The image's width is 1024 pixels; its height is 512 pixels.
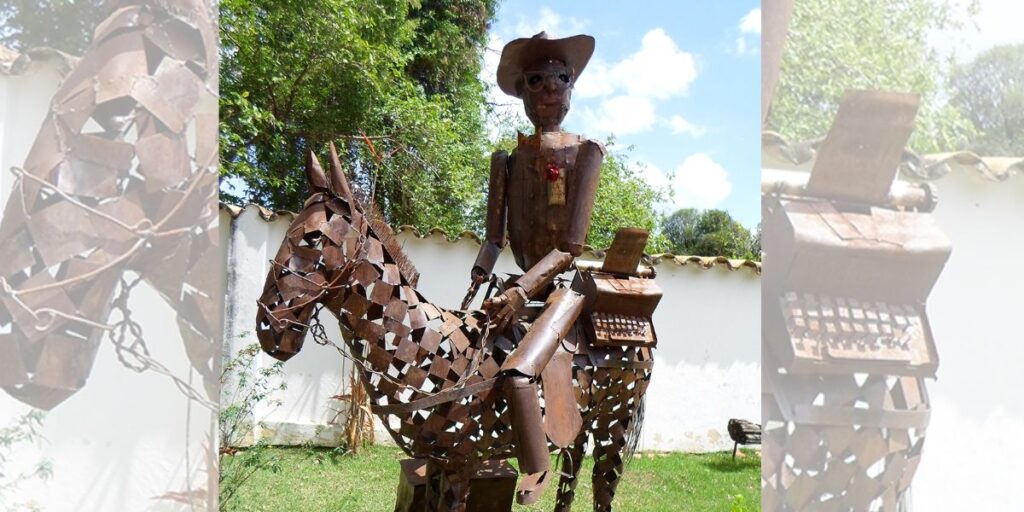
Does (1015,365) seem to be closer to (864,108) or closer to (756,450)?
(864,108)

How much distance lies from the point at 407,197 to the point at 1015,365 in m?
8.04

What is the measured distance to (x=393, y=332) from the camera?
84.3 inches

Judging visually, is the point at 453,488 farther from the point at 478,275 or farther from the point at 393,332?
the point at 478,275

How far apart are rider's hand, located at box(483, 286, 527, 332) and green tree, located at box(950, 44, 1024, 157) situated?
5.09 ft

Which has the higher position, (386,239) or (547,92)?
(547,92)

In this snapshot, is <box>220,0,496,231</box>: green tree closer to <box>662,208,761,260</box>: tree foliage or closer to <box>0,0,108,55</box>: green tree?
<box>0,0,108,55</box>: green tree

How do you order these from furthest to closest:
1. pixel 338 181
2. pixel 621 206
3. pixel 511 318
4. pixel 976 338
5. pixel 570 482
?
pixel 621 206 → pixel 570 482 → pixel 511 318 → pixel 338 181 → pixel 976 338

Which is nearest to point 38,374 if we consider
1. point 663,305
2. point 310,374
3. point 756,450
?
point 310,374

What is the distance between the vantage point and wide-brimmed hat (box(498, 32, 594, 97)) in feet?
8.67

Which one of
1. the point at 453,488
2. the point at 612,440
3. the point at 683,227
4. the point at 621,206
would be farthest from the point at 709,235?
the point at 453,488

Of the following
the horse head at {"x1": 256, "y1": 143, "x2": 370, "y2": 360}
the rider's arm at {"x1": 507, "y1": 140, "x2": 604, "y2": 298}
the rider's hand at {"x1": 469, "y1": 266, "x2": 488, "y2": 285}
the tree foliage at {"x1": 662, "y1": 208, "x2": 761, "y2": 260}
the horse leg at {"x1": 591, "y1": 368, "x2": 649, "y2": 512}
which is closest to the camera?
the horse head at {"x1": 256, "y1": 143, "x2": 370, "y2": 360}

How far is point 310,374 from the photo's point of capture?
19.2ft

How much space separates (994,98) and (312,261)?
5.59 ft

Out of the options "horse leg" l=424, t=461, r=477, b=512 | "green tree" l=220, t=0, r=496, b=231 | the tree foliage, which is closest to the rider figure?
"horse leg" l=424, t=461, r=477, b=512
